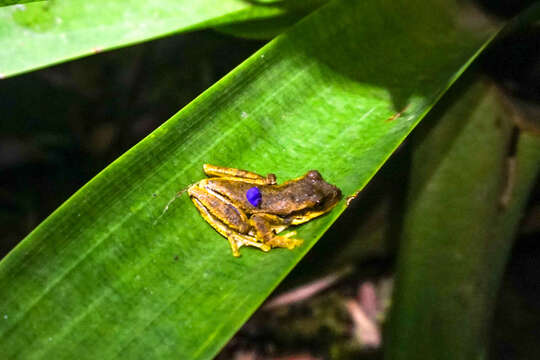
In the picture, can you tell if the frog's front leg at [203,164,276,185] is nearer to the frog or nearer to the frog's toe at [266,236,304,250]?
the frog

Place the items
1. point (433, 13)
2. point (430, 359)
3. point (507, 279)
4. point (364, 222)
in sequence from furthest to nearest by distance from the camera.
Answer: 1. point (507, 279)
2. point (364, 222)
3. point (433, 13)
4. point (430, 359)

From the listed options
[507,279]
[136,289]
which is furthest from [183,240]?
[507,279]

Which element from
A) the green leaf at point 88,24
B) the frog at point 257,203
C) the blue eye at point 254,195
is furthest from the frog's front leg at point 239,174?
the green leaf at point 88,24

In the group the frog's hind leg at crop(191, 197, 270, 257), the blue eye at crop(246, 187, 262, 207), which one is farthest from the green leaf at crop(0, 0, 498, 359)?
the blue eye at crop(246, 187, 262, 207)

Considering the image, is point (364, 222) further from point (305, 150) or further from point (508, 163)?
point (305, 150)

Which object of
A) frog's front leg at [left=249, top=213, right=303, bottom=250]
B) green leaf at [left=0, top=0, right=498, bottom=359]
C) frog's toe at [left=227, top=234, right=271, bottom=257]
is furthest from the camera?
frog's front leg at [left=249, top=213, right=303, bottom=250]

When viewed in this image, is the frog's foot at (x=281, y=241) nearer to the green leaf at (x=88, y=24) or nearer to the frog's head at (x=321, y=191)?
the frog's head at (x=321, y=191)

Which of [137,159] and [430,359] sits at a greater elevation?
[137,159]
